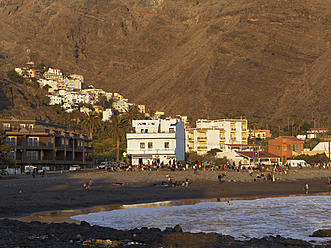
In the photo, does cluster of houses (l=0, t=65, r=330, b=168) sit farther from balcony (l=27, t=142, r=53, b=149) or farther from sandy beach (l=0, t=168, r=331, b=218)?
sandy beach (l=0, t=168, r=331, b=218)

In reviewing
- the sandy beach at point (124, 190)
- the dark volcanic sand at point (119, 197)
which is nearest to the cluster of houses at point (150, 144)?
the sandy beach at point (124, 190)

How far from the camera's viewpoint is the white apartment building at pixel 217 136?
11606 cm

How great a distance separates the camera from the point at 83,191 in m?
43.2

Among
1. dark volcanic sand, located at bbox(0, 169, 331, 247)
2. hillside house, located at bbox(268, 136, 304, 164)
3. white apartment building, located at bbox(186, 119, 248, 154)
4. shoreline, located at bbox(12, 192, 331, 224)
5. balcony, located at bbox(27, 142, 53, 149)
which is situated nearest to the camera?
dark volcanic sand, located at bbox(0, 169, 331, 247)

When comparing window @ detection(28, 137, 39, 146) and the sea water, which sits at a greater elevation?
window @ detection(28, 137, 39, 146)

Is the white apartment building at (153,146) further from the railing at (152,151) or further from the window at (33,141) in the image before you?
the window at (33,141)

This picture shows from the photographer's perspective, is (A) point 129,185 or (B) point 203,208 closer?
(B) point 203,208

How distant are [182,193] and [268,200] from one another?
329 inches

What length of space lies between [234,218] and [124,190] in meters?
15.7

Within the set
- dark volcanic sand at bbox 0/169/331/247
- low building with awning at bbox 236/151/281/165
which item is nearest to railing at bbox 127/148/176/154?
low building with awning at bbox 236/151/281/165

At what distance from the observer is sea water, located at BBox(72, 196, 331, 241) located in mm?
28219

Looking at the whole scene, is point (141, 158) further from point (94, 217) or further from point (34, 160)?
point (94, 217)

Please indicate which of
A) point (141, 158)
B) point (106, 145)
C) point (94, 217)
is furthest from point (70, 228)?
point (106, 145)

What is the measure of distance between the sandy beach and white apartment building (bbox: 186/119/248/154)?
Result: 45.3 metres
